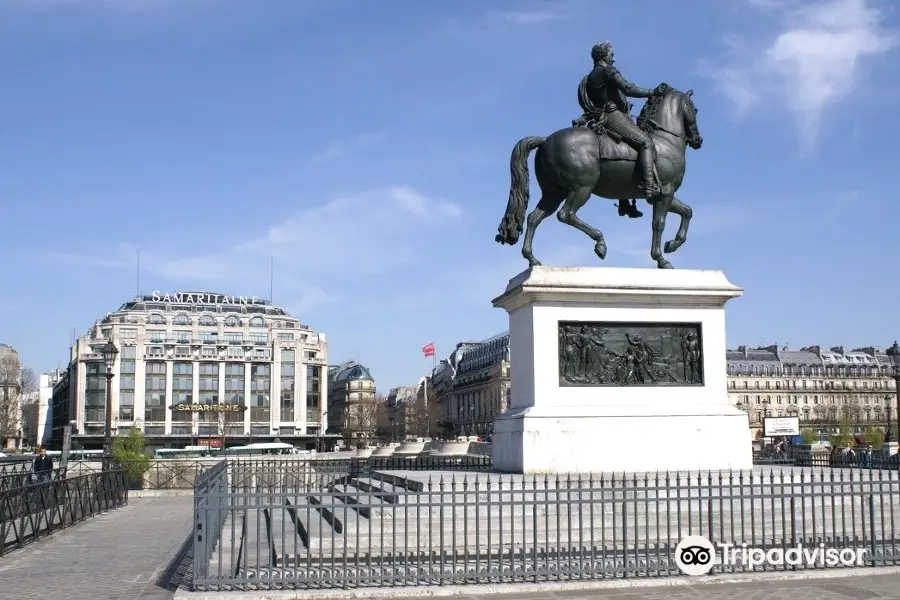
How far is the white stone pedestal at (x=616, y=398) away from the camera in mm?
15633

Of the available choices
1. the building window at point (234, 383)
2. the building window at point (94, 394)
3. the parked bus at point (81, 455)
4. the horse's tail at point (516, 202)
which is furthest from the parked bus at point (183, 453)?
the building window at point (234, 383)

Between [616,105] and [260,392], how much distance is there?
103327 millimetres

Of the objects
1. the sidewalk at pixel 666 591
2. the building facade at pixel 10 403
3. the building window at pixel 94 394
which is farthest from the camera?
the building window at pixel 94 394

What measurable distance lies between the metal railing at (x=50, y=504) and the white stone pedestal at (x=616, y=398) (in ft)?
28.3

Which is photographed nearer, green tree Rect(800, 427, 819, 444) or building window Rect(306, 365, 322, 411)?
green tree Rect(800, 427, 819, 444)

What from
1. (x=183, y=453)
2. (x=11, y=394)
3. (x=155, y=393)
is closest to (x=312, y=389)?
(x=155, y=393)

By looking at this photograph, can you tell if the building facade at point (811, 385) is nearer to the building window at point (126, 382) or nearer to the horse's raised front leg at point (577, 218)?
the building window at point (126, 382)

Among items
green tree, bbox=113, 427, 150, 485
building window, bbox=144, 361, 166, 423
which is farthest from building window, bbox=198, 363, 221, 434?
green tree, bbox=113, 427, 150, 485

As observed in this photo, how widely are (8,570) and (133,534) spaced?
6201 mm

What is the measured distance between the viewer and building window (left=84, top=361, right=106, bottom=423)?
109 meters

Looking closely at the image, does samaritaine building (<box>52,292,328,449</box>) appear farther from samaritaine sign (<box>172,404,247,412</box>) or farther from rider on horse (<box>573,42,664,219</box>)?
rider on horse (<box>573,42,664,219</box>)

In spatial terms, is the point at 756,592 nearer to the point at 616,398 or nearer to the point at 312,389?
the point at 616,398

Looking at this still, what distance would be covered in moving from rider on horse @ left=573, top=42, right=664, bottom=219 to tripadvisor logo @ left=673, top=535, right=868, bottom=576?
7080 millimetres

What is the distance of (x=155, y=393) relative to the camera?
113m
